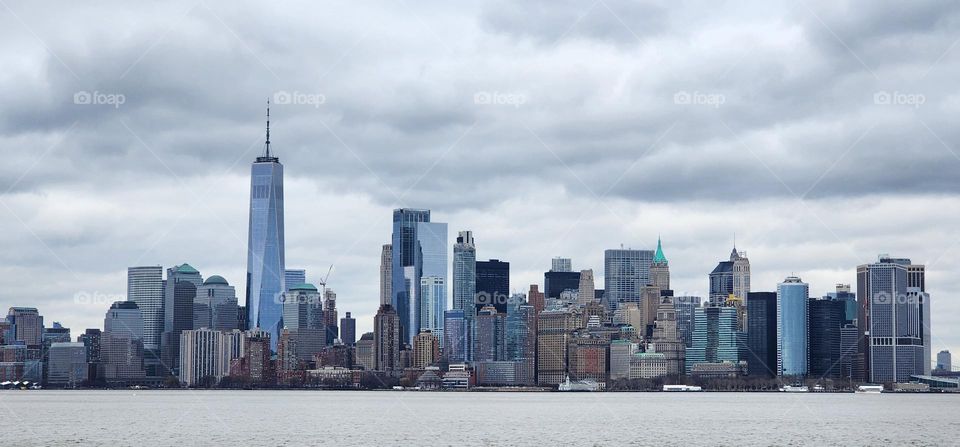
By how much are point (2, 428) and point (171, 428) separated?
62.9 ft

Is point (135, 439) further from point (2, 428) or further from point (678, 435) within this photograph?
point (678, 435)

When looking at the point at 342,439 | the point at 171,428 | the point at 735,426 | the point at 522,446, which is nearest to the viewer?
the point at 522,446

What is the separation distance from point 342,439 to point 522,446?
19.7 metres

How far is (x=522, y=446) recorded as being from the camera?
131 meters

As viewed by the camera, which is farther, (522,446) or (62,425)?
(62,425)

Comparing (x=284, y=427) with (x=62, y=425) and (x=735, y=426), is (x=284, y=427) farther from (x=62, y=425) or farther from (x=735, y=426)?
(x=735, y=426)

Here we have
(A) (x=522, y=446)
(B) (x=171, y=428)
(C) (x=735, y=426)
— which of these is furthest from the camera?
(C) (x=735, y=426)

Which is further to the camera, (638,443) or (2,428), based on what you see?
(2,428)

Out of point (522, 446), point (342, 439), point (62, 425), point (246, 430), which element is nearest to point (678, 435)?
point (522, 446)

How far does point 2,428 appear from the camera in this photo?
16125cm

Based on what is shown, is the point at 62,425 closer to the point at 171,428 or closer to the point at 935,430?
the point at 171,428

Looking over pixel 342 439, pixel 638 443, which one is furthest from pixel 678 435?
pixel 342 439

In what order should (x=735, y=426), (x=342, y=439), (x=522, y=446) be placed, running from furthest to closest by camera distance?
1. (x=735, y=426)
2. (x=342, y=439)
3. (x=522, y=446)

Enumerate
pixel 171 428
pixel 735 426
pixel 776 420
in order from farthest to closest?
pixel 776 420, pixel 735 426, pixel 171 428
